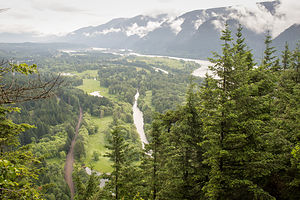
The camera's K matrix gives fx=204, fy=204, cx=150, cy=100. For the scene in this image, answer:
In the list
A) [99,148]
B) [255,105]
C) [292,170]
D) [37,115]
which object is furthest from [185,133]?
[37,115]

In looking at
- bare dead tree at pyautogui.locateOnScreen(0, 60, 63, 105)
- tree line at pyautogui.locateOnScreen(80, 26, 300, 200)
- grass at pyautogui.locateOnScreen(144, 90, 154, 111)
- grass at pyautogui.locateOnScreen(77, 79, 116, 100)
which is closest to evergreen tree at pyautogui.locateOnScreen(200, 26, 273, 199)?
tree line at pyautogui.locateOnScreen(80, 26, 300, 200)

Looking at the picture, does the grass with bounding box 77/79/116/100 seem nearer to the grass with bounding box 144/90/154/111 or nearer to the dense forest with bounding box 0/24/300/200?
the grass with bounding box 144/90/154/111

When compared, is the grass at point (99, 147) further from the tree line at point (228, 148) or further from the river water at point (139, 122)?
the tree line at point (228, 148)

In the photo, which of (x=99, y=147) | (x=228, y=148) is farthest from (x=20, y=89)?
(x=99, y=147)

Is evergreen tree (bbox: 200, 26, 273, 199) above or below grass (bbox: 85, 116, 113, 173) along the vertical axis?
above

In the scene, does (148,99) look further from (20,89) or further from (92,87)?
(20,89)

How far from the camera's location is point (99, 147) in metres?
74.6

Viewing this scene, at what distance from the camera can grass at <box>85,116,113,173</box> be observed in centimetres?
6106

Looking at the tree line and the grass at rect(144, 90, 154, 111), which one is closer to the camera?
the tree line

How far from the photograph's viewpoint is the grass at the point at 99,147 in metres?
61.1

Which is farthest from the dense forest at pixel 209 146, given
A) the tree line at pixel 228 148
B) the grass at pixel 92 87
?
the grass at pixel 92 87

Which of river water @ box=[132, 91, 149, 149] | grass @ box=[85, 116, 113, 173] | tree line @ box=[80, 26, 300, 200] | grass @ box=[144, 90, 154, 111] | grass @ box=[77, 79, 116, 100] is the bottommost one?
grass @ box=[85, 116, 113, 173]

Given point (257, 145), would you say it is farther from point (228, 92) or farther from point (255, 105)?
point (228, 92)

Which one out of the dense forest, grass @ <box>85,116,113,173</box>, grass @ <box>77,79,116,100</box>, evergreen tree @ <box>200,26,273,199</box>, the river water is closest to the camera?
the dense forest
